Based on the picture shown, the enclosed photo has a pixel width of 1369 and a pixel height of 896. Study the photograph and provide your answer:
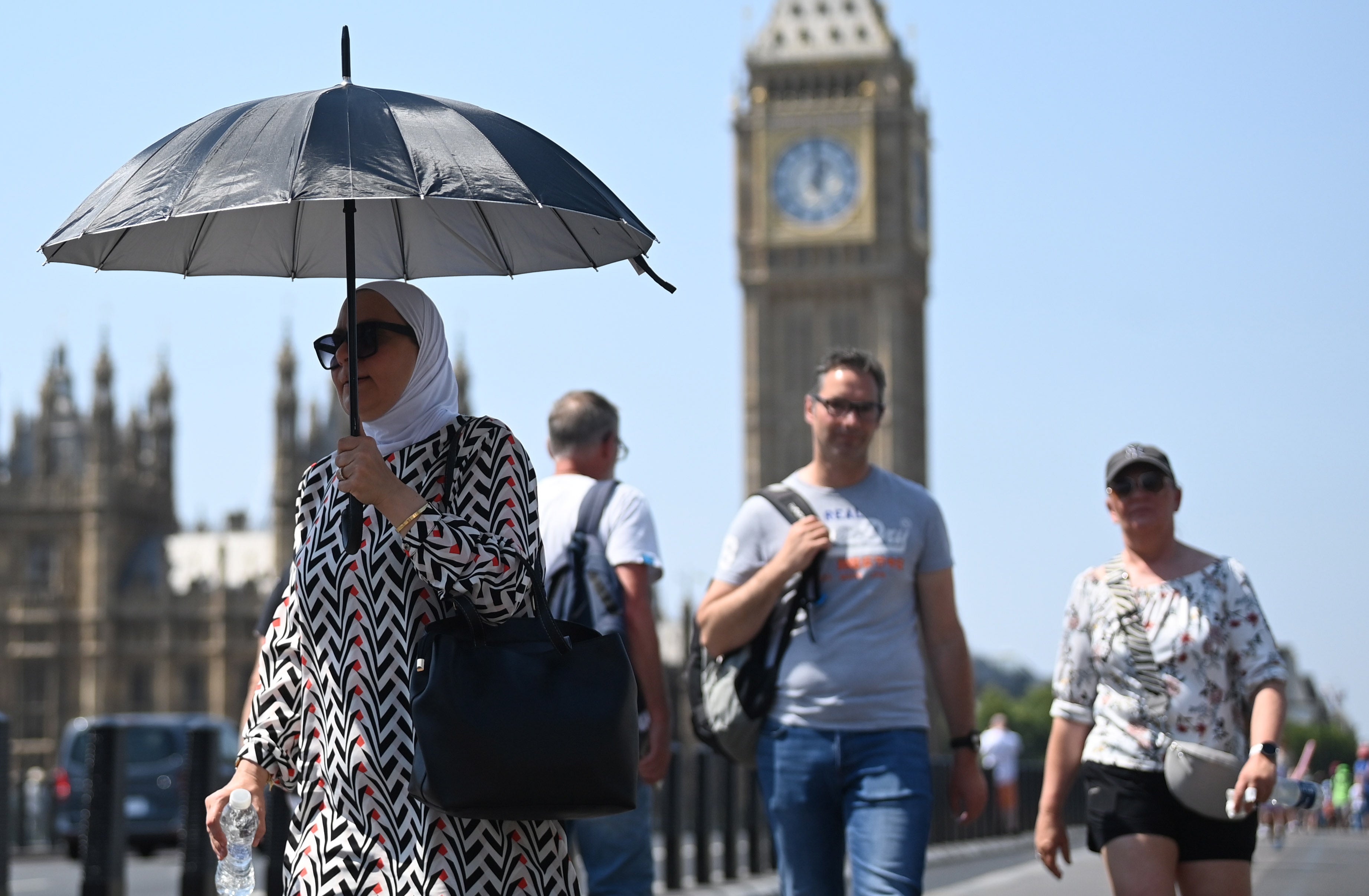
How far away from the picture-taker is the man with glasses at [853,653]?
5.01m

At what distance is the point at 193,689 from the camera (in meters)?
64.7

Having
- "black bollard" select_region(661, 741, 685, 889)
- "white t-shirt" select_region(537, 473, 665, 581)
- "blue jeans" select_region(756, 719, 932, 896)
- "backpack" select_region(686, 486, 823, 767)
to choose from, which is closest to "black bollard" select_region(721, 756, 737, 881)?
"black bollard" select_region(661, 741, 685, 889)

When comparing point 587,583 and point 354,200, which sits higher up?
point 354,200

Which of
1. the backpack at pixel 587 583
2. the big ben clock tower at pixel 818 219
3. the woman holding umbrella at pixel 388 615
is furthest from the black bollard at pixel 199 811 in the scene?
the big ben clock tower at pixel 818 219

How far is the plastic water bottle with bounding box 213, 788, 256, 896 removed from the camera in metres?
3.41

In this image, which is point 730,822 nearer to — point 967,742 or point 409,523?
point 967,742

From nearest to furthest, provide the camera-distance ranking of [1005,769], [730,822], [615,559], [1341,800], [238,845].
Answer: [238,845] → [615,559] → [730,822] → [1005,769] → [1341,800]

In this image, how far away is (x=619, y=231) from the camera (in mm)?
3898

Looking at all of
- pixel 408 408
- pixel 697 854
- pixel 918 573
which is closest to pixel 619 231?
pixel 408 408

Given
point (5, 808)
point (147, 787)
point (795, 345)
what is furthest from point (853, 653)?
point (795, 345)

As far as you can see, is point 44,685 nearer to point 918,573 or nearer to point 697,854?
point 697,854

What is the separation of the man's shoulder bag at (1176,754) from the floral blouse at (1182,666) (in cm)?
1

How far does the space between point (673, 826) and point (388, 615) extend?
7.92 m

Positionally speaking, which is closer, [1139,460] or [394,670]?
[394,670]
